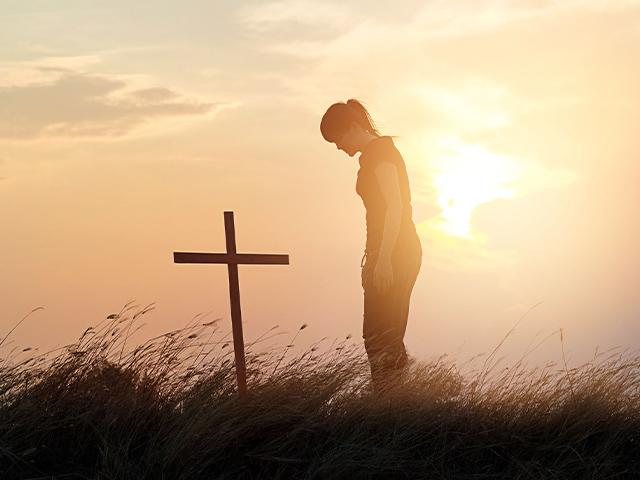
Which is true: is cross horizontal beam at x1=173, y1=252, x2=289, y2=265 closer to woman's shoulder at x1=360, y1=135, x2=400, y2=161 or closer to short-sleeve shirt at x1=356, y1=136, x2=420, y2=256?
short-sleeve shirt at x1=356, y1=136, x2=420, y2=256

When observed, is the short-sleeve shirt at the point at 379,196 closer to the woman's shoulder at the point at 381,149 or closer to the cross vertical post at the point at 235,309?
the woman's shoulder at the point at 381,149

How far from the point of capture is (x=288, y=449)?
302 inches

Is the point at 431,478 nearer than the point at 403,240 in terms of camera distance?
Yes

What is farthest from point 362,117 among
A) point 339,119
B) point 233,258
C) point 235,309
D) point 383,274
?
point 235,309

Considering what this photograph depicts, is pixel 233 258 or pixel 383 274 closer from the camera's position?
pixel 383 274

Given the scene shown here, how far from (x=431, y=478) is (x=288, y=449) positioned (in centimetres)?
107

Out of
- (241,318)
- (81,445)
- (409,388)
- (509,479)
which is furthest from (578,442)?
(81,445)

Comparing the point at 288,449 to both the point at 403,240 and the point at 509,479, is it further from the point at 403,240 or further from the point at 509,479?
the point at 403,240

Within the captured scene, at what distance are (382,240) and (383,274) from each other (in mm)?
288

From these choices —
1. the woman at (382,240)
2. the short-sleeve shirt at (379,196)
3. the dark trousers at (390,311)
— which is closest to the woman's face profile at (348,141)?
the woman at (382,240)

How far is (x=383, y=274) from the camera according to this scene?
8766 mm

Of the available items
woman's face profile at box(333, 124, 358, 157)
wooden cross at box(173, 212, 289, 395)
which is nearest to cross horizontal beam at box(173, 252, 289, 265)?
wooden cross at box(173, 212, 289, 395)

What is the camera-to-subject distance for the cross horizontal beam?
9.29 meters

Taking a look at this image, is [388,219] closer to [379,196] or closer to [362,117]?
[379,196]
